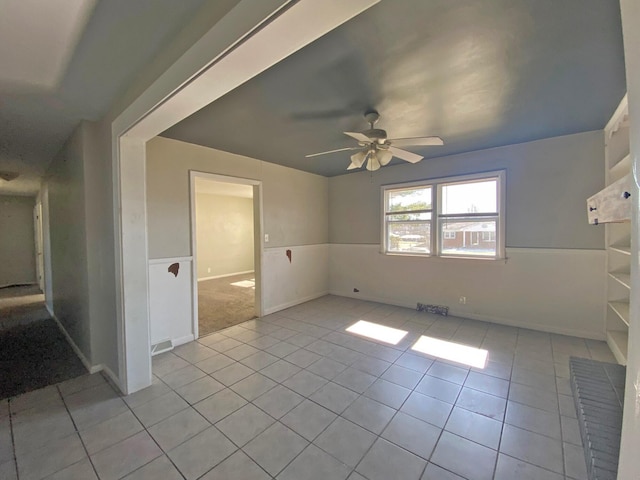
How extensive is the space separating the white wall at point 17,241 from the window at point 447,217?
926 centimetres

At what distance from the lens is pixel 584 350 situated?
3053 mm

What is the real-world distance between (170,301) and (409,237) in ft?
12.4

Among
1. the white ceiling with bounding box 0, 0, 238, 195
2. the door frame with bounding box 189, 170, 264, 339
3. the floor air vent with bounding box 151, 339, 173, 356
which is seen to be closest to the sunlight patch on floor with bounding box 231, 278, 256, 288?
the door frame with bounding box 189, 170, 264, 339

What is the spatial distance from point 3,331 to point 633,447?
241 inches

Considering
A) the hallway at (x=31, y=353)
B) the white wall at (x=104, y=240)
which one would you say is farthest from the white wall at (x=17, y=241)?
the white wall at (x=104, y=240)

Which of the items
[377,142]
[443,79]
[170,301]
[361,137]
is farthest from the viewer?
[170,301]

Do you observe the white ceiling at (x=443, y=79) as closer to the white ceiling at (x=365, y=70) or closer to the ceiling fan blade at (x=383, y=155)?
the white ceiling at (x=365, y=70)

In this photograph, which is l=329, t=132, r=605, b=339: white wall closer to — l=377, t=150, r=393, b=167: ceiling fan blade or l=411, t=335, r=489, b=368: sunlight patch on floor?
l=411, t=335, r=489, b=368: sunlight patch on floor

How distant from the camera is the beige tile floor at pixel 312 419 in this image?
1646 millimetres

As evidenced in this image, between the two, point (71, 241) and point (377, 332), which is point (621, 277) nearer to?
point (377, 332)

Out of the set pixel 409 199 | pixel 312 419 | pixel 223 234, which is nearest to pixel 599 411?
pixel 312 419

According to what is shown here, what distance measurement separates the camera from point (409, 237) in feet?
15.8

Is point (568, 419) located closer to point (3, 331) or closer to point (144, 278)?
point (144, 278)

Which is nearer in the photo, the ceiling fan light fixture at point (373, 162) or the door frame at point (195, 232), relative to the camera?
the ceiling fan light fixture at point (373, 162)
